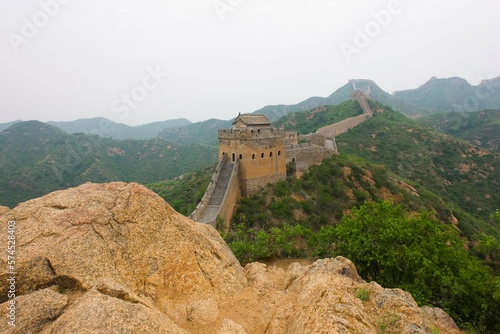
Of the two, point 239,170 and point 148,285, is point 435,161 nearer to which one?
point 239,170

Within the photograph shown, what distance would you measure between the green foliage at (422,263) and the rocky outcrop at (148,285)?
2.54 m

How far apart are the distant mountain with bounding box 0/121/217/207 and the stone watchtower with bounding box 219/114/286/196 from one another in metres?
37.9

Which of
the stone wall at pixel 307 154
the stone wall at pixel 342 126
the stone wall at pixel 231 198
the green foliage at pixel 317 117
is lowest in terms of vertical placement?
the stone wall at pixel 231 198

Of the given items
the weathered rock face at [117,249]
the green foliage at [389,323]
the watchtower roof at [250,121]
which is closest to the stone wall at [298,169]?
the watchtower roof at [250,121]

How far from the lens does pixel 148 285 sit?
6.60 m

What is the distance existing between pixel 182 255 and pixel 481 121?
10871cm

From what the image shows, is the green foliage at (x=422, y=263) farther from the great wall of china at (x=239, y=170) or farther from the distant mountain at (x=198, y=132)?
the distant mountain at (x=198, y=132)

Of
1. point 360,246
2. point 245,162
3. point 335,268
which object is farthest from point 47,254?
point 245,162

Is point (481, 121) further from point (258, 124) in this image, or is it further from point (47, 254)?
point (47, 254)

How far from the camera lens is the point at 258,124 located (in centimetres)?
3172

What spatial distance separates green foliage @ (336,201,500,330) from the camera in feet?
31.1

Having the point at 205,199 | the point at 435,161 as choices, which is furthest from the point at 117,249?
the point at 435,161

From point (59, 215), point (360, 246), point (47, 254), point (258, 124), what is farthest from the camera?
point (258, 124)

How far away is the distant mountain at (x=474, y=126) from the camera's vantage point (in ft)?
260
